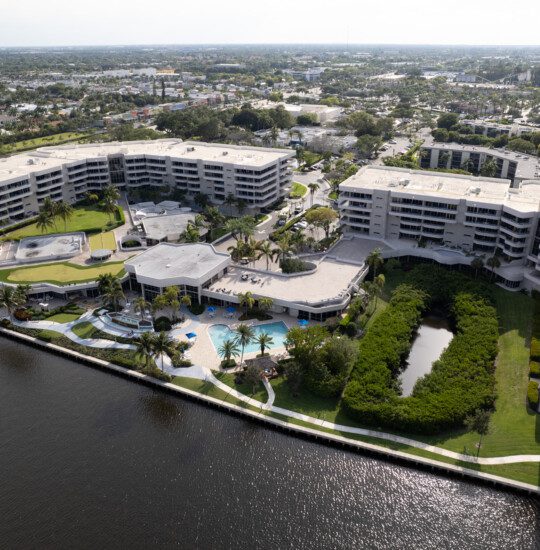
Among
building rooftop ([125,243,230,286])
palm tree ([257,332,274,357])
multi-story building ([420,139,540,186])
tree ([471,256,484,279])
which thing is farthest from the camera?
multi-story building ([420,139,540,186])

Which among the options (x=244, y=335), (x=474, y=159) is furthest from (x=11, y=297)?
(x=474, y=159)

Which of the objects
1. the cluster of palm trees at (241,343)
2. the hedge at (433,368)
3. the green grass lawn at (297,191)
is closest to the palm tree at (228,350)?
the cluster of palm trees at (241,343)

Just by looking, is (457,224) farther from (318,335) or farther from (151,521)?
(151,521)

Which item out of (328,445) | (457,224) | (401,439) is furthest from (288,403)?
(457,224)

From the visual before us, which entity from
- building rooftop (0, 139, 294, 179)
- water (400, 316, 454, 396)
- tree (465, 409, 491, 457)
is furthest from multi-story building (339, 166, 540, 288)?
tree (465, 409, 491, 457)

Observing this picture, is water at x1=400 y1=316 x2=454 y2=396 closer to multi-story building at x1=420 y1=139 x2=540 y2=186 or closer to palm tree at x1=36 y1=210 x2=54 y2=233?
multi-story building at x1=420 y1=139 x2=540 y2=186

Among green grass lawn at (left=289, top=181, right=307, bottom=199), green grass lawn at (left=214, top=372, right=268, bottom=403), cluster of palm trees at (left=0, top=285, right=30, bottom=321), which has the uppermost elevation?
cluster of palm trees at (left=0, top=285, right=30, bottom=321)
